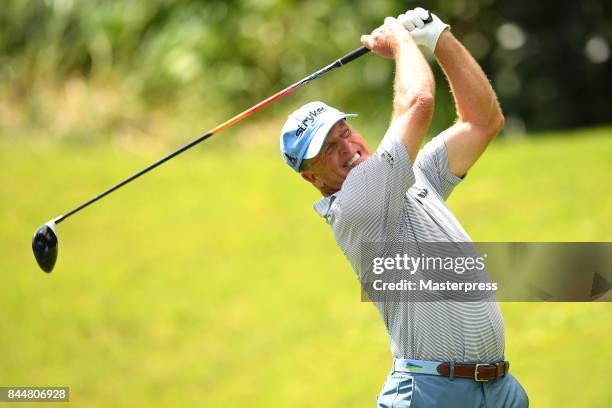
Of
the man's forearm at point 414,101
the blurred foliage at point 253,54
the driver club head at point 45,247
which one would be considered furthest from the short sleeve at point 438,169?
the blurred foliage at point 253,54

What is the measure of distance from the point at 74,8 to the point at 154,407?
700 cm

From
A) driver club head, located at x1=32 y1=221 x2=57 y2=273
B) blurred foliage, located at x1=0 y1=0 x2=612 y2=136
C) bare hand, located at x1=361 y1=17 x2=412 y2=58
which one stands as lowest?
driver club head, located at x1=32 y1=221 x2=57 y2=273

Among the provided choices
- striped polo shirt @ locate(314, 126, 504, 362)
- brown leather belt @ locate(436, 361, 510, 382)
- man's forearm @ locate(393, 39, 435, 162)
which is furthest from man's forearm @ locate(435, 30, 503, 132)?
brown leather belt @ locate(436, 361, 510, 382)

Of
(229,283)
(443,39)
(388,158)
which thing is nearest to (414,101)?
(388,158)

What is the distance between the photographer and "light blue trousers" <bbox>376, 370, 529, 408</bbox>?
3578mm

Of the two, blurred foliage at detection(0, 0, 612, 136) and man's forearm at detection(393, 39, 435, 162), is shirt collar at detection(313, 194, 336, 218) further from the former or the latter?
blurred foliage at detection(0, 0, 612, 136)

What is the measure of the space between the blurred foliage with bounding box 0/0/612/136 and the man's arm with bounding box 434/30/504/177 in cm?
834

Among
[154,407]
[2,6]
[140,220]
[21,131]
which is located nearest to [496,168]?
[140,220]

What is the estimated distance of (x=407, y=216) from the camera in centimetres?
362

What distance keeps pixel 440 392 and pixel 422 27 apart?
4.27 feet

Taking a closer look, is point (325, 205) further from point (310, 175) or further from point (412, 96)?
point (412, 96)

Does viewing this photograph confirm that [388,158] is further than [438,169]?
No

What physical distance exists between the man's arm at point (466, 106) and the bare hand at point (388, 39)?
16 centimetres

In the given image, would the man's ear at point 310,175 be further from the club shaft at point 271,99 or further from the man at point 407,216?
the club shaft at point 271,99
